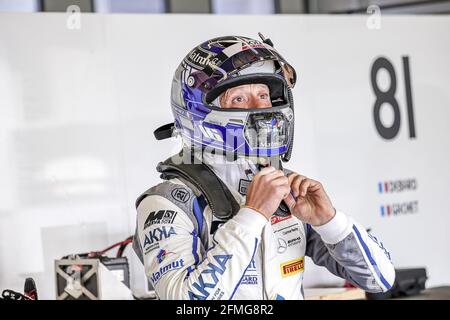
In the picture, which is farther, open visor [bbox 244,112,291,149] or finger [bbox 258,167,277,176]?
open visor [bbox 244,112,291,149]

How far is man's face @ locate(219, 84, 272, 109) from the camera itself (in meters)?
1.37

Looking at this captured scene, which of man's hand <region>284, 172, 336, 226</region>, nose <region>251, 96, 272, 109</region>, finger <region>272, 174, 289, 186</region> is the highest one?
nose <region>251, 96, 272, 109</region>

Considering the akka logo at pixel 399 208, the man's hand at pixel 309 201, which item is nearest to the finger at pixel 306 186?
the man's hand at pixel 309 201

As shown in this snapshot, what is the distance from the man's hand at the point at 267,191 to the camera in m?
1.23

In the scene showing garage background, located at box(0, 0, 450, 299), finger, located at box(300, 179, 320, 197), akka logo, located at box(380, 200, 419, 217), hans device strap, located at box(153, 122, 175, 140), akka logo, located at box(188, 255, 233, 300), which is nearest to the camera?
akka logo, located at box(188, 255, 233, 300)

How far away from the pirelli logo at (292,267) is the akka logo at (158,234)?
8.0 inches

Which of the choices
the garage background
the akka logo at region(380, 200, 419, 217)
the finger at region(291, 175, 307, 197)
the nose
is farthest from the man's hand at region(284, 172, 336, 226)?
the akka logo at region(380, 200, 419, 217)

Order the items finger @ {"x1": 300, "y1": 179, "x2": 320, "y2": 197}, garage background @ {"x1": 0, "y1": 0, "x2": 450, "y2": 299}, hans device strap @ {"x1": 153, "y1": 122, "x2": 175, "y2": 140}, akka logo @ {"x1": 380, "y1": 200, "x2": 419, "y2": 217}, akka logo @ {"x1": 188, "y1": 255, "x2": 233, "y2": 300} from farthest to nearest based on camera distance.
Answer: akka logo @ {"x1": 380, "y1": 200, "x2": 419, "y2": 217}
garage background @ {"x1": 0, "y1": 0, "x2": 450, "y2": 299}
hans device strap @ {"x1": 153, "y1": 122, "x2": 175, "y2": 140}
finger @ {"x1": 300, "y1": 179, "x2": 320, "y2": 197}
akka logo @ {"x1": 188, "y1": 255, "x2": 233, "y2": 300}

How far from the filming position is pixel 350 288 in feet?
5.73

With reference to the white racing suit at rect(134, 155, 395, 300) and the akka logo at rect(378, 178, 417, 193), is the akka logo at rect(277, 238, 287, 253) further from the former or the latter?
the akka logo at rect(378, 178, 417, 193)

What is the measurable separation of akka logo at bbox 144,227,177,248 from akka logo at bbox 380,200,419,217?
0.80 metres

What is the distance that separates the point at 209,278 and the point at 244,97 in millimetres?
323
